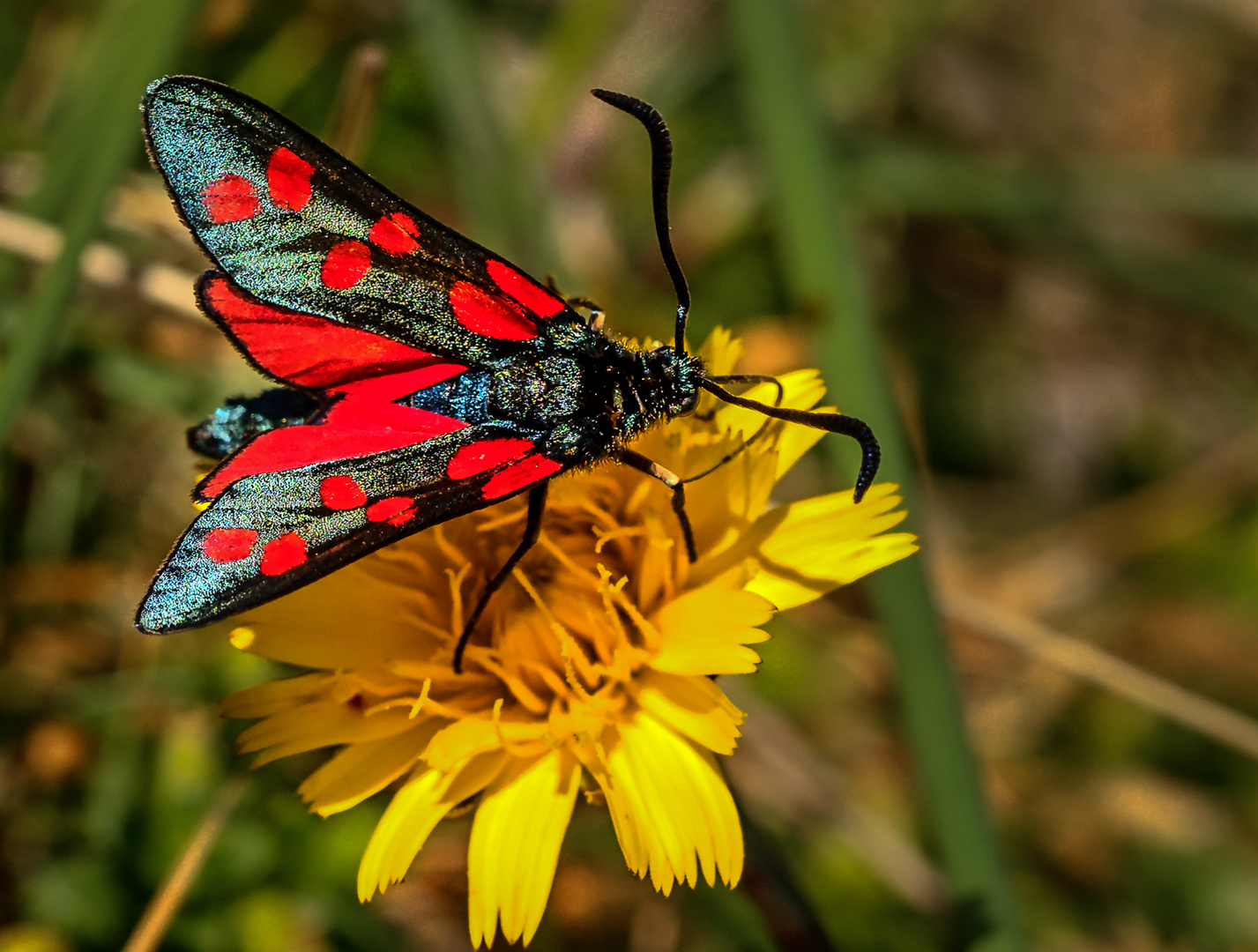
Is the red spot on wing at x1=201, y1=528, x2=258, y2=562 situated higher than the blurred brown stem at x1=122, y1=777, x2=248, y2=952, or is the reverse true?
the red spot on wing at x1=201, y1=528, x2=258, y2=562

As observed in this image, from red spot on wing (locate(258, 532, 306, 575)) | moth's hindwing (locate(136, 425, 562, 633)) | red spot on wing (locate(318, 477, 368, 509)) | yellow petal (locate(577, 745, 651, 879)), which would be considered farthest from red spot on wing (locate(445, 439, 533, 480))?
yellow petal (locate(577, 745, 651, 879))

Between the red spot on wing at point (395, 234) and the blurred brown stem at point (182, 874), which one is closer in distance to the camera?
the red spot on wing at point (395, 234)

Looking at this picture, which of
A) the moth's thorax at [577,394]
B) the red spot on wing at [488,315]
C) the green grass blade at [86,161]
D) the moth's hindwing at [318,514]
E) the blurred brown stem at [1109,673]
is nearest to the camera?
the moth's hindwing at [318,514]

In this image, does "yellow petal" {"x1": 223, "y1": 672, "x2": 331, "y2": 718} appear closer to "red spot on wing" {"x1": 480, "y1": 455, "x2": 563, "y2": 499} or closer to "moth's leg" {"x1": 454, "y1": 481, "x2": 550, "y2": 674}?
"moth's leg" {"x1": 454, "y1": 481, "x2": 550, "y2": 674}

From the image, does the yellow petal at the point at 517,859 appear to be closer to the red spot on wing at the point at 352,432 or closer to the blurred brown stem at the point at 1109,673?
the red spot on wing at the point at 352,432

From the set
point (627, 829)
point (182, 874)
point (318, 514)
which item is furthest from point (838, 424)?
point (182, 874)

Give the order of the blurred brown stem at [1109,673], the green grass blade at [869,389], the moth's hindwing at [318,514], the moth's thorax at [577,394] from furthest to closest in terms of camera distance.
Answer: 1. the blurred brown stem at [1109,673]
2. the green grass blade at [869,389]
3. the moth's thorax at [577,394]
4. the moth's hindwing at [318,514]

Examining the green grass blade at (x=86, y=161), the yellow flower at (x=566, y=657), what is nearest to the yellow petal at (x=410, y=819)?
the yellow flower at (x=566, y=657)

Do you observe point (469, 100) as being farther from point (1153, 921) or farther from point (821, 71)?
point (1153, 921)
